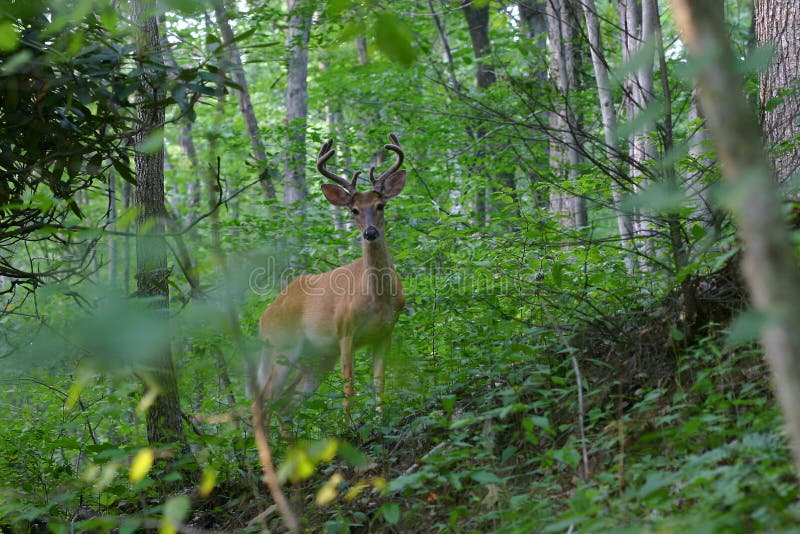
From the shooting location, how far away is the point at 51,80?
4309 millimetres

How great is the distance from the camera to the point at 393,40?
1671 mm

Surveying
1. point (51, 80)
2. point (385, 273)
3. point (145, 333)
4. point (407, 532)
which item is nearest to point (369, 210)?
point (385, 273)

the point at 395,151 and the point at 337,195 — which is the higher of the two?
the point at 395,151

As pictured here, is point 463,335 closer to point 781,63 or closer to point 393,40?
point 781,63

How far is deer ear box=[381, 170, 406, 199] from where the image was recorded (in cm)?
904

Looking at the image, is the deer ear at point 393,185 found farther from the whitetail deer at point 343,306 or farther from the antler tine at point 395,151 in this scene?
the antler tine at point 395,151

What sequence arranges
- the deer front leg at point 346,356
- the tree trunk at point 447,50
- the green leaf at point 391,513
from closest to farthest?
the green leaf at point 391,513 < the tree trunk at point 447,50 < the deer front leg at point 346,356

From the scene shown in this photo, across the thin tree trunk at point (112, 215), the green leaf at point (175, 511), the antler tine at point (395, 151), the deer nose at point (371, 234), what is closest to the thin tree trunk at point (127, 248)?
the thin tree trunk at point (112, 215)

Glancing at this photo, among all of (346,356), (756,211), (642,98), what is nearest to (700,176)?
(642,98)

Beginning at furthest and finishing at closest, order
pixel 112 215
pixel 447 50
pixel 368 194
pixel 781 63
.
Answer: pixel 112 215
pixel 447 50
pixel 368 194
pixel 781 63

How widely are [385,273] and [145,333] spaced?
21.2ft

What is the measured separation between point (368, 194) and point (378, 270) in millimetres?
1104

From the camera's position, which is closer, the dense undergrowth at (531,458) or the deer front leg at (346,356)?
the dense undergrowth at (531,458)

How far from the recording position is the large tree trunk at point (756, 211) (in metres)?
1.67
